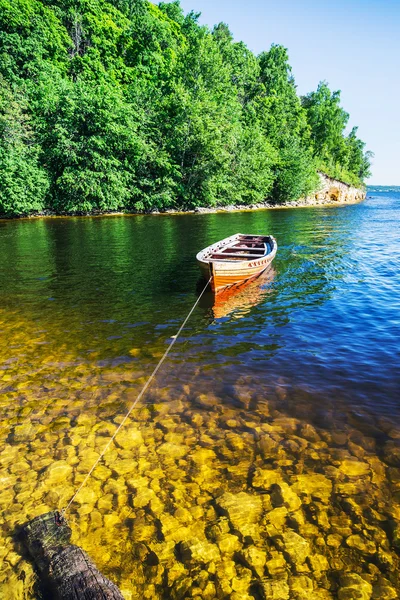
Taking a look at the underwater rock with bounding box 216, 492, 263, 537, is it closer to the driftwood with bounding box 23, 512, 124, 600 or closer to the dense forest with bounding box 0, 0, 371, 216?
the driftwood with bounding box 23, 512, 124, 600

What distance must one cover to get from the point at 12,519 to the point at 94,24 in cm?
8178

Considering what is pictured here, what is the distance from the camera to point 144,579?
144 inches

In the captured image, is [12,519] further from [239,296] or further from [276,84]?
[276,84]

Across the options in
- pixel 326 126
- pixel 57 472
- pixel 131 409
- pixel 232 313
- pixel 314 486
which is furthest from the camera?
pixel 326 126

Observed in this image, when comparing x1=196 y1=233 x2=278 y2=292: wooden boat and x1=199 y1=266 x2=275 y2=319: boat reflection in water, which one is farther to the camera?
x1=196 y1=233 x2=278 y2=292: wooden boat

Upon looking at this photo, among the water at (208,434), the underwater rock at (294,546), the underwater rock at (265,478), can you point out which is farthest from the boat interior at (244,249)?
the underwater rock at (294,546)

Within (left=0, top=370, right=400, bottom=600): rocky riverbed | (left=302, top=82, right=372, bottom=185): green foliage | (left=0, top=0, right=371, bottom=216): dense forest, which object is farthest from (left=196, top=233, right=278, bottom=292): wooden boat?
(left=302, top=82, right=372, bottom=185): green foliage

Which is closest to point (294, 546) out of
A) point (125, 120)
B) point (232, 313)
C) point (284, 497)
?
point (284, 497)

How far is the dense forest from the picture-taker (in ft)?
→ 129

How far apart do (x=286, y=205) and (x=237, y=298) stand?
5932cm

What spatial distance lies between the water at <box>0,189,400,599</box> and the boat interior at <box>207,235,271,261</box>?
10.5 feet

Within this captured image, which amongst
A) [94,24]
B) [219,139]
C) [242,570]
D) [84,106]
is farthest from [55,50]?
[242,570]

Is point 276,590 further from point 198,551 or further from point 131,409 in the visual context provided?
point 131,409

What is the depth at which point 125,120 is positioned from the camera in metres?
42.5
